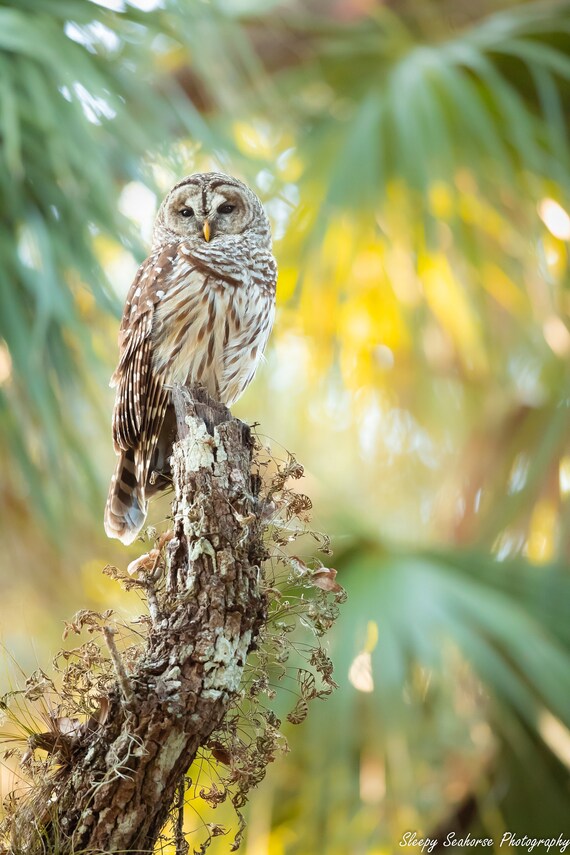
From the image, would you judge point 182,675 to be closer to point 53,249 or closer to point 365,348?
point 53,249

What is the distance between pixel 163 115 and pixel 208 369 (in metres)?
1.31

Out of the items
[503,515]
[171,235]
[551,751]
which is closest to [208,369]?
[171,235]

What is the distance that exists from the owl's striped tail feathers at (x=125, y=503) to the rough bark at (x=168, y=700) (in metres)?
1.09

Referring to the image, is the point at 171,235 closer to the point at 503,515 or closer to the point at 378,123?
the point at 378,123

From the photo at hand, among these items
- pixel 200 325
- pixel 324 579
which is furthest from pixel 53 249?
pixel 324 579

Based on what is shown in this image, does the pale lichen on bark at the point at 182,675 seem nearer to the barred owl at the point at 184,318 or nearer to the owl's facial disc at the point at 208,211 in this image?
the barred owl at the point at 184,318

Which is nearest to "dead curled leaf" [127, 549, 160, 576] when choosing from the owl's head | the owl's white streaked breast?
the owl's white streaked breast

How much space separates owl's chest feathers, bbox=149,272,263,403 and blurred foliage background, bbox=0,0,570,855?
409 millimetres

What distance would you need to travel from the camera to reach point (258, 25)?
606cm

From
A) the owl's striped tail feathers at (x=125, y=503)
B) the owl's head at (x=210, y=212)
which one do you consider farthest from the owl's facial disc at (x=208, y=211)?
the owl's striped tail feathers at (x=125, y=503)

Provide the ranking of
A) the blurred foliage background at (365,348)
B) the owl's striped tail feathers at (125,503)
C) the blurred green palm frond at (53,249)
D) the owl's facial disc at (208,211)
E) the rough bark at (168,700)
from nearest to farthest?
the rough bark at (168,700), the owl's striped tail feathers at (125,503), the owl's facial disc at (208,211), the blurred green palm frond at (53,249), the blurred foliage background at (365,348)

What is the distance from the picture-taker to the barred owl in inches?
118

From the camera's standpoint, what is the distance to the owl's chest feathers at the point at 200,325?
301 cm

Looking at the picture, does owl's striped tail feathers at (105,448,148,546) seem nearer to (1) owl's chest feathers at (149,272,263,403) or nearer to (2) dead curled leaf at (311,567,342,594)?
(1) owl's chest feathers at (149,272,263,403)
